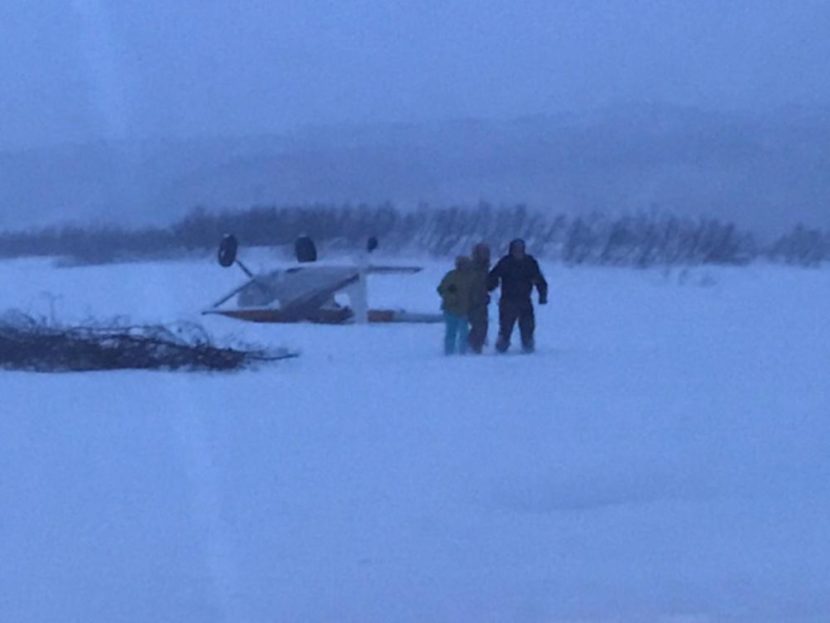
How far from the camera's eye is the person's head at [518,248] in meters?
14.0

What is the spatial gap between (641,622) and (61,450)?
4638 mm

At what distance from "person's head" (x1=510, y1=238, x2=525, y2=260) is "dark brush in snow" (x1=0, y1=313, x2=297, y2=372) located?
2.34 metres

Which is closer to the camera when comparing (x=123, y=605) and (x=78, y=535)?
(x=123, y=605)

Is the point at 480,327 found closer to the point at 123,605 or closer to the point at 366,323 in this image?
the point at 366,323

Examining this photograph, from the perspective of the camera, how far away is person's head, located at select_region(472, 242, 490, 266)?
14.2 meters

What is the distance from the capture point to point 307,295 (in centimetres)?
2034

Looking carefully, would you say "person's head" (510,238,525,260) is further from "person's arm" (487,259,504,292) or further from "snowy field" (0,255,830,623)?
"snowy field" (0,255,830,623)

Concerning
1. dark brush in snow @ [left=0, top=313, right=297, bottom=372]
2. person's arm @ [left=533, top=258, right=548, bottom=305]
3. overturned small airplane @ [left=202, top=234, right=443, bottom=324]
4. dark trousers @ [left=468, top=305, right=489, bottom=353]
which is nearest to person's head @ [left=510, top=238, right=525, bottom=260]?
person's arm @ [left=533, top=258, right=548, bottom=305]

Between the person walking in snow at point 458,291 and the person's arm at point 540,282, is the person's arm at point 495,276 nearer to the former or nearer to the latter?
the person walking in snow at point 458,291

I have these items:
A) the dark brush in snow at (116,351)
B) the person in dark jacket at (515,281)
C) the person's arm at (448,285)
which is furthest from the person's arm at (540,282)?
the dark brush in snow at (116,351)

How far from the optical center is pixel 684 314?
20688 mm

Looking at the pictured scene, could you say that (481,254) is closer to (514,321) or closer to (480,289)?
(480,289)

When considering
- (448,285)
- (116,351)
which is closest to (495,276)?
(448,285)

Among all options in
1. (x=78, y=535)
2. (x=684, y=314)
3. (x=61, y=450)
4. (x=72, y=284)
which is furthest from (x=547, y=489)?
(x=72, y=284)
